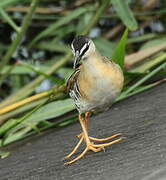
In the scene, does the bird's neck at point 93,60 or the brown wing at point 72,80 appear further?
the brown wing at point 72,80

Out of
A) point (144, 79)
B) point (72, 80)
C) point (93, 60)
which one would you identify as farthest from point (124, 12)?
point (93, 60)

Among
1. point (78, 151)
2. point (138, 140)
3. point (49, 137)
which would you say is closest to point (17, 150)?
point (49, 137)

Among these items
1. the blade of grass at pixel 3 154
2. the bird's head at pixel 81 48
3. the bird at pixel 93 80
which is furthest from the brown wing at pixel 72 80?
the blade of grass at pixel 3 154

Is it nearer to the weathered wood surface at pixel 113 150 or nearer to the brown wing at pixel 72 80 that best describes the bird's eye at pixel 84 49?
the brown wing at pixel 72 80

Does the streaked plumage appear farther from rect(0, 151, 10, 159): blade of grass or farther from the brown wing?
rect(0, 151, 10, 159): blade of grass

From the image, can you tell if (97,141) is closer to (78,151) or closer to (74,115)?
(78,151)

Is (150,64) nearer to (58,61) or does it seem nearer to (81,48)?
(58,61)
